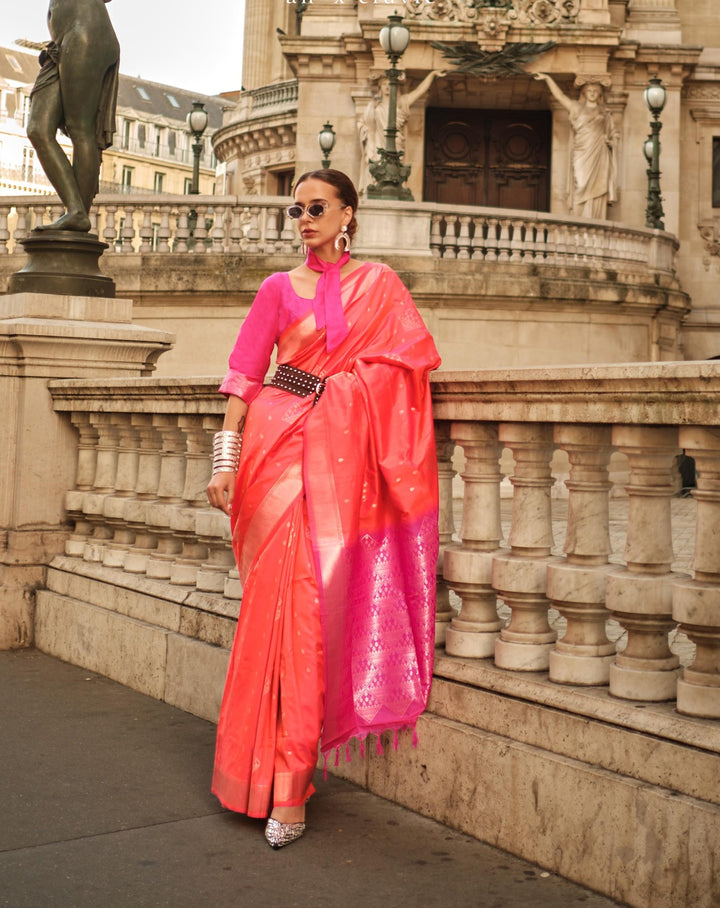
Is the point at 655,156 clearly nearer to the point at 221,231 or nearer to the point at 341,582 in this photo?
the point at 221,231

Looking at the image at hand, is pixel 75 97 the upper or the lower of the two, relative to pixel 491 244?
lower

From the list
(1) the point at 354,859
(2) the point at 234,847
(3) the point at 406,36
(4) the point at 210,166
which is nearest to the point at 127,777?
(2) the point at 234,847

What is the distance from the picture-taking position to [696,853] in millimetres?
3412

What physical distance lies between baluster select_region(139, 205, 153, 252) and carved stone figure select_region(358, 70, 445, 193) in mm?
9415

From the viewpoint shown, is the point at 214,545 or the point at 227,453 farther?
the point at 214,545

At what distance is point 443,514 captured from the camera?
15.5 ft

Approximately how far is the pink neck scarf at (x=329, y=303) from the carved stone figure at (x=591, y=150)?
84.4 feet

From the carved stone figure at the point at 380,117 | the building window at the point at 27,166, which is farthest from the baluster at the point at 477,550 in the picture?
the building window at the point at 27,166

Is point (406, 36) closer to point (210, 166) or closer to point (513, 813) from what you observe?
point (513, 813)

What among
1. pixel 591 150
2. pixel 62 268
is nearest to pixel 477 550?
pixel 62 268

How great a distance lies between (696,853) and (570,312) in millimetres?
18409

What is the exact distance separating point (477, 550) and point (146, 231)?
17021mm

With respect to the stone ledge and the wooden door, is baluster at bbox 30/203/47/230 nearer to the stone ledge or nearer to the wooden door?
the wooden door

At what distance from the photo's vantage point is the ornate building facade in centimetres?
2912
